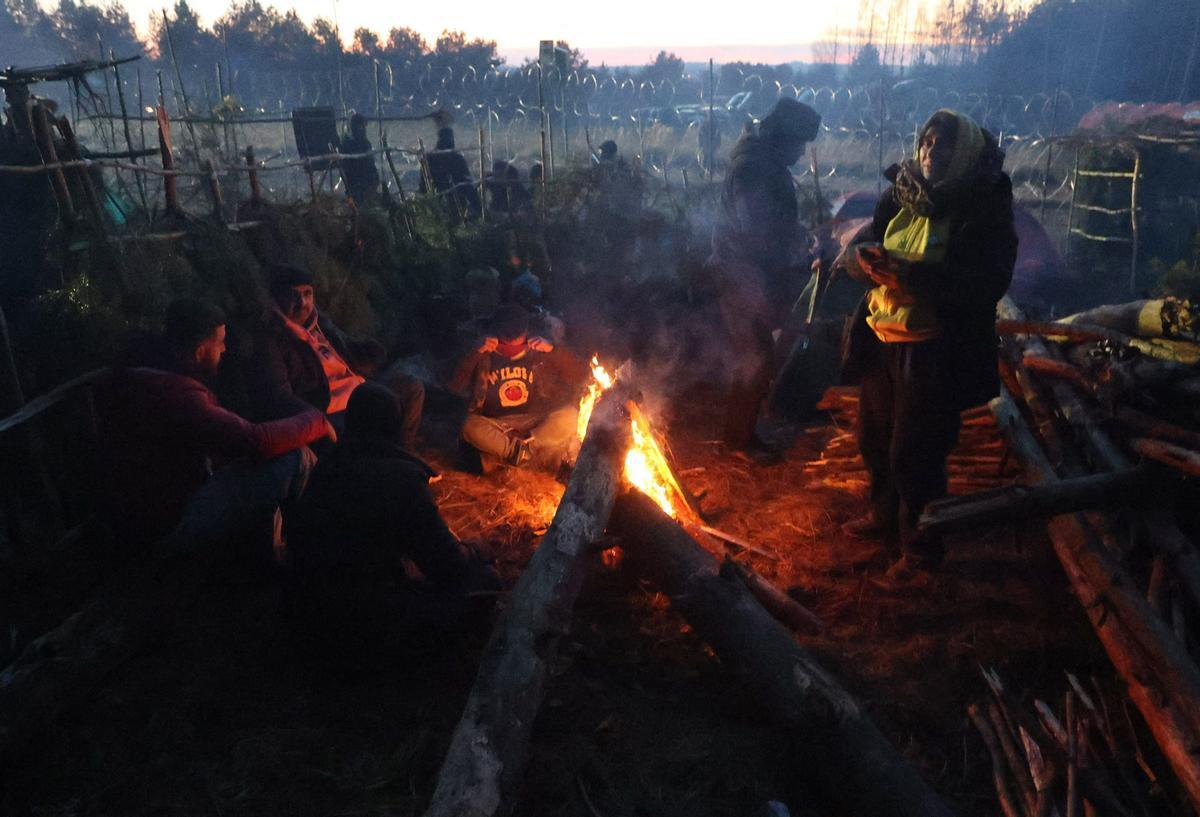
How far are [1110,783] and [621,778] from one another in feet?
5.67

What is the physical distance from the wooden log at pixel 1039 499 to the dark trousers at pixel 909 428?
54 centimetres

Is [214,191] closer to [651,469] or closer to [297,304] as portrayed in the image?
[297,304]

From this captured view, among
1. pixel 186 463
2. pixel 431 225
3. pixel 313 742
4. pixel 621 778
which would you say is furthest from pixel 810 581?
pixel 431 225

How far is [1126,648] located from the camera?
333 centimetres

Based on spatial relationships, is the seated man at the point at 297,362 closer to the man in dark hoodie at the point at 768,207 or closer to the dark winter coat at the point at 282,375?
the dark winter coat at the point at 282,375

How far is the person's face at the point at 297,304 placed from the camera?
5719 mm

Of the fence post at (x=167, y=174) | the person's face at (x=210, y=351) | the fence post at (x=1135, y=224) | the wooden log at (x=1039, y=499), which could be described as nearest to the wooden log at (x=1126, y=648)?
the wooden log at (x=1039, y=499)

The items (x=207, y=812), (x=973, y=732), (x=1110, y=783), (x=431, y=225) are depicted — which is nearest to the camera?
(x=1110, y=783)

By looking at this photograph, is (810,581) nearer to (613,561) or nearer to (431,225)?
(613,561)

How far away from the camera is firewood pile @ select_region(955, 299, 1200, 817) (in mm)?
2865

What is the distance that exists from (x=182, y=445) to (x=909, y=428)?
12.6 ft

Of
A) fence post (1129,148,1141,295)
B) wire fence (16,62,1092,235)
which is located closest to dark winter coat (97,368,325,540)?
fence post (1129,148,1141,295)

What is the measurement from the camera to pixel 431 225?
400 inches

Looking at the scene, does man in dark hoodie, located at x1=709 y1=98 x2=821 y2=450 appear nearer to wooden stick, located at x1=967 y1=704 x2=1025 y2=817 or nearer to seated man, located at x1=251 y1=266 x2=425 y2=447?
seated man, located at x1=251 y1=266 x2=425 y2=447
